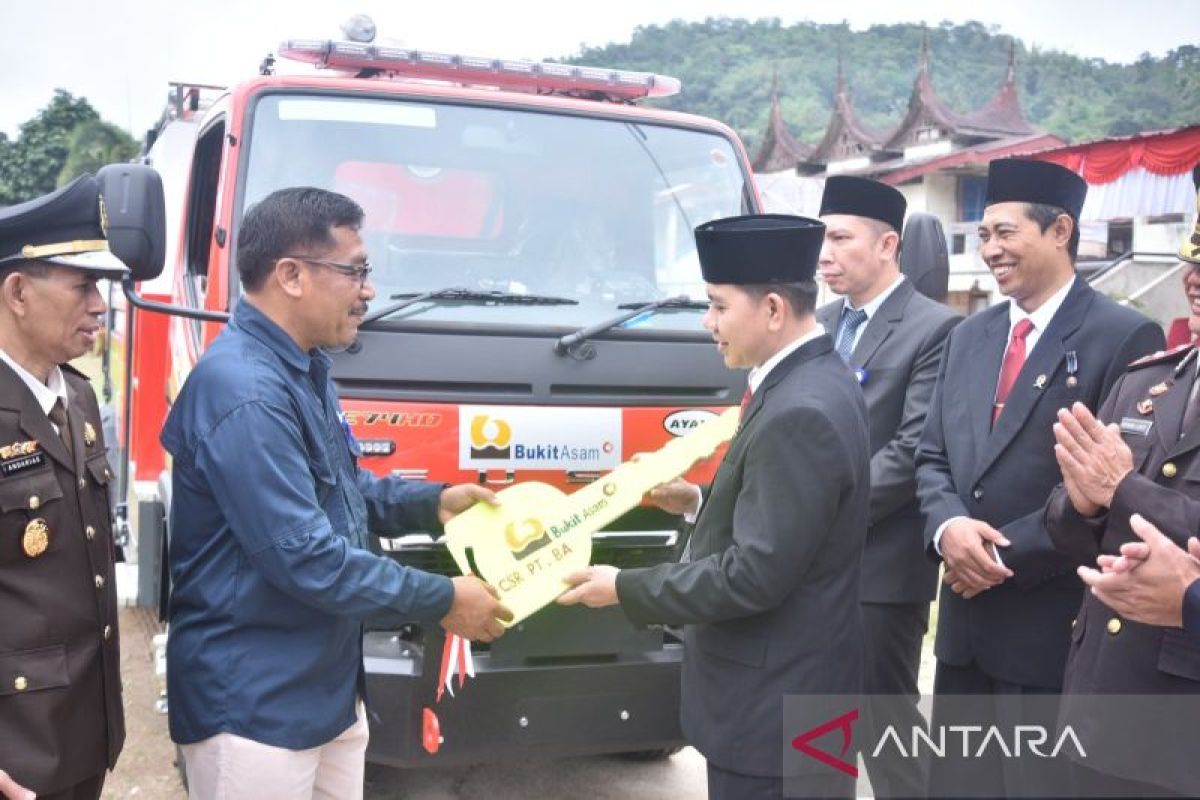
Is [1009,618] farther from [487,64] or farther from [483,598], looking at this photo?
[487,64]

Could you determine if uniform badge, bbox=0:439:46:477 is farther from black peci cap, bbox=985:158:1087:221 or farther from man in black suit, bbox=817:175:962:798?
black peci cap, bbox=985:158:1087:221

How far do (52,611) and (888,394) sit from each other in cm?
244

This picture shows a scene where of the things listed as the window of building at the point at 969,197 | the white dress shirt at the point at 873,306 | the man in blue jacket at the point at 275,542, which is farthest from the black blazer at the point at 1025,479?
the window of building at the point at 969,197

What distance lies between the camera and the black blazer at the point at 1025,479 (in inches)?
115

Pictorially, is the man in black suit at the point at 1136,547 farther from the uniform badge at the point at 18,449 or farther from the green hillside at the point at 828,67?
the green hillside at the point at 828,67

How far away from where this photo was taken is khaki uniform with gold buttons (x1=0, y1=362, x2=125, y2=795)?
214 cm

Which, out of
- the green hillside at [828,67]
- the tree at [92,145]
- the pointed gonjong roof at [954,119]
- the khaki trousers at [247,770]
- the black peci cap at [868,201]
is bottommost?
the khaki trousers at [247,770]

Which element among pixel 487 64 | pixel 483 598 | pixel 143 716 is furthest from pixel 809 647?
pixel 143 716

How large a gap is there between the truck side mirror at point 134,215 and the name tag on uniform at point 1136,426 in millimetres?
2517

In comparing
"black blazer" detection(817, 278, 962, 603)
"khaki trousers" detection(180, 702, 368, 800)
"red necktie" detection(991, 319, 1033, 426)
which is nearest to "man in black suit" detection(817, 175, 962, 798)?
"black blazer" detection(817, 278, 962, 603)

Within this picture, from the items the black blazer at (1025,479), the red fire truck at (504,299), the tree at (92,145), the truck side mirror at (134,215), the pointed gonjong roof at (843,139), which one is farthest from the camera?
the pointed gonjong roof at (843,139)

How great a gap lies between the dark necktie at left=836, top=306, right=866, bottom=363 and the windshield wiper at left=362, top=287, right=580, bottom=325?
0.90 metres

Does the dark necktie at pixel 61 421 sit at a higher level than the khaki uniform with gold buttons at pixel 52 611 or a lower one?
higher

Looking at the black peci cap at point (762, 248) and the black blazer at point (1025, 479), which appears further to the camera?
the black blazer at point (1025, 479)
